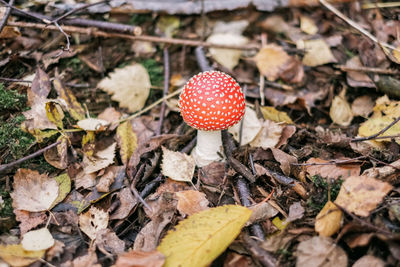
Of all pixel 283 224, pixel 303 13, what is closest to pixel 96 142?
pixel 283 224

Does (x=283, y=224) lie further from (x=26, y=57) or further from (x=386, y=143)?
(x=26, y=57)

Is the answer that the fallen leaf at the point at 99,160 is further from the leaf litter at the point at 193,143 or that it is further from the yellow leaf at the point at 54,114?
the yellow leaf at the point at 54,114

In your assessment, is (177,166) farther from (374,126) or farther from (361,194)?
(374,126)

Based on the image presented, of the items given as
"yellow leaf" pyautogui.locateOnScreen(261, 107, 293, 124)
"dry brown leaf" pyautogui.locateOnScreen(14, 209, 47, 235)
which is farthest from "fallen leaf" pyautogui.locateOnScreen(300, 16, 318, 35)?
"dry brown leaf" pyautogui.locateOnScreen(14, 209, 47, 235)

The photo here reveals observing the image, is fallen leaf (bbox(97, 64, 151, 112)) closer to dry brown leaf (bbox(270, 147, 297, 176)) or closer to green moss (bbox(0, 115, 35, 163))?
green moss (bbox(0, 115, 35, 163))

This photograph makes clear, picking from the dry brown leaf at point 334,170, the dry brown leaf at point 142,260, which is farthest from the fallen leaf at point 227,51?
the dry brown leaf at point 142,260

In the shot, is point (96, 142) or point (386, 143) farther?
point (96, 142)
